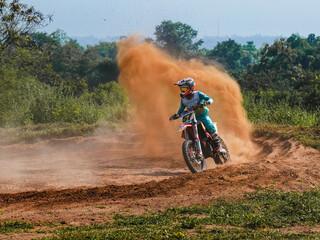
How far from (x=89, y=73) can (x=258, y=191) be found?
50.3m

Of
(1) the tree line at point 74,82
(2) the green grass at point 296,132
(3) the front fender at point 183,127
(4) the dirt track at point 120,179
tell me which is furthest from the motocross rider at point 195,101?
(1) the tree line at point 74,82

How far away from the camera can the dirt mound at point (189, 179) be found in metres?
9.00

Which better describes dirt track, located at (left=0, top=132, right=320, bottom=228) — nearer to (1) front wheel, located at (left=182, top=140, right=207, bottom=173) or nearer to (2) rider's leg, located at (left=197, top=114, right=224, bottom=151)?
(1) front wheel, located at (left=182, top=140, right=207, bottom=173)

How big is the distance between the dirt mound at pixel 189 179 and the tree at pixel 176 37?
42.9 meters

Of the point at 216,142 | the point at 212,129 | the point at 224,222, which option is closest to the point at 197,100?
the point at 212,129

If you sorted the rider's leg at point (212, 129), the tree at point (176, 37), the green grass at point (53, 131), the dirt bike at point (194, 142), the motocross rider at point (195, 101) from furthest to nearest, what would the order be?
the tree at point (176, 37) < the green grass at point (53, 131) < the rider's leg at point (212, 129) < the motocross rider at point (195, 101) < the dirt bike at point (194, 142)

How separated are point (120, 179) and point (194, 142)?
1.98 metres

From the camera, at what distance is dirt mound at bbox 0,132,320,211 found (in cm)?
900

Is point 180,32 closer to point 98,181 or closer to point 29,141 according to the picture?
point 29,141

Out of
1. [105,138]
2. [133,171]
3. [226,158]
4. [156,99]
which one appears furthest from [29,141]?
[226,158]

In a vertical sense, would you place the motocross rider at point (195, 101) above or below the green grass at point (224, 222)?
above

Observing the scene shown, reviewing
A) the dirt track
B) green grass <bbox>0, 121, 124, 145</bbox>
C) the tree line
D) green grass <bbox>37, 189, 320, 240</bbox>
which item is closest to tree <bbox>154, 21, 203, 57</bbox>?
the tree line

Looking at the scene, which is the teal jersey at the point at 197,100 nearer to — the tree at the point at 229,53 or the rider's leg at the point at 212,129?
the rider's leg at the point at 212,129

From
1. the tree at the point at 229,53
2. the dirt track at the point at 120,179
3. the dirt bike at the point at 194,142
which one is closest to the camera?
the dirt track at the point at 120,179
